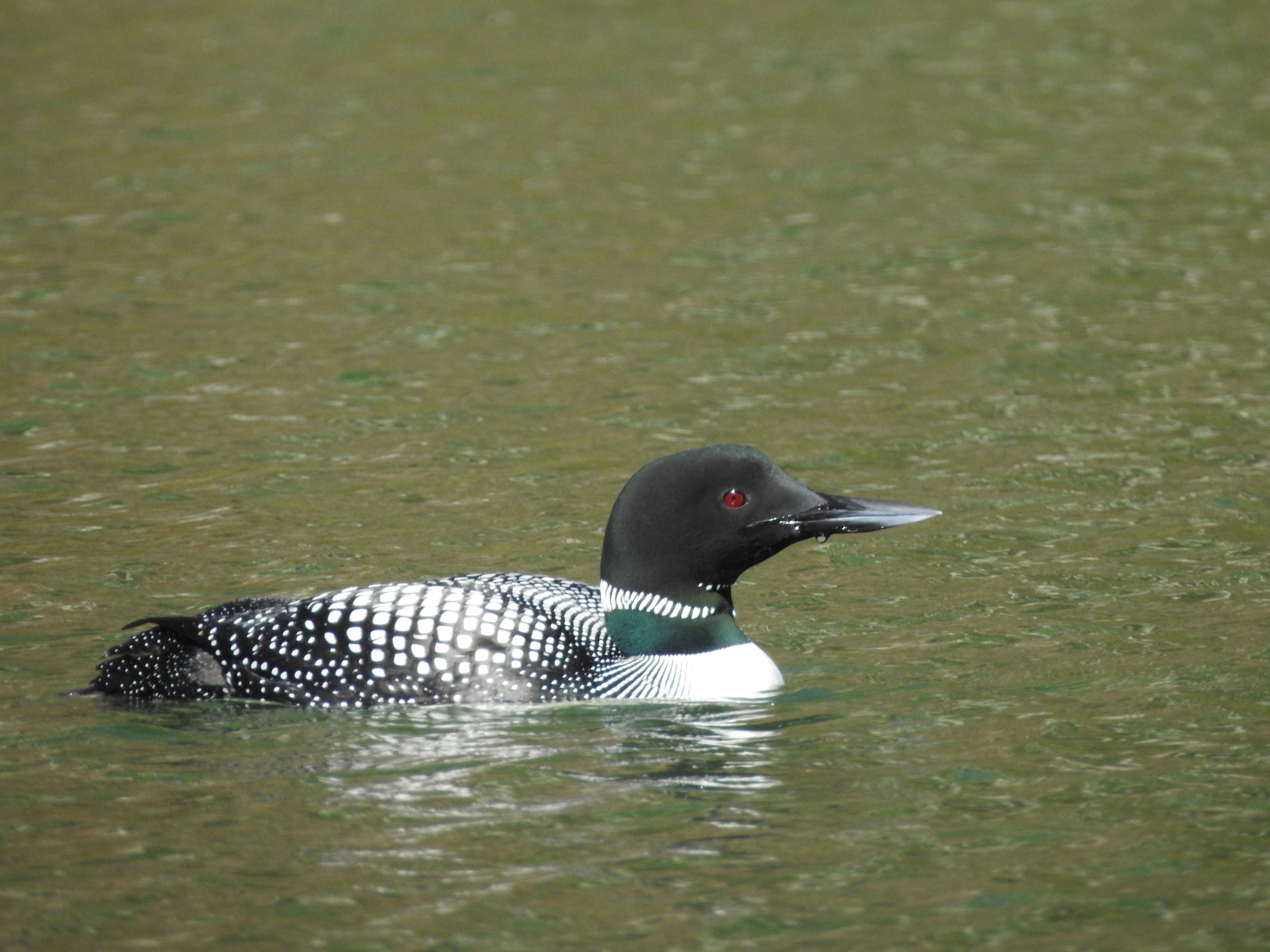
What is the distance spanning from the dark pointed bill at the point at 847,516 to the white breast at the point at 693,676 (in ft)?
1.37

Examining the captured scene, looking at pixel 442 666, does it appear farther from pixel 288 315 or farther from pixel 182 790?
pixel 288 315

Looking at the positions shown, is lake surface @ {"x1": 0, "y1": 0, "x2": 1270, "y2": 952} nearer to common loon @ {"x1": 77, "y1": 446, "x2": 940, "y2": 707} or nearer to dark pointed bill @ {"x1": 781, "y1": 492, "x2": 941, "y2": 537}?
common loon @ {"x1": 77, "y1": 446, "x2": 940, "y2": 707}

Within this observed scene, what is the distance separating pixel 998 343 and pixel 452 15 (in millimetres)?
9211

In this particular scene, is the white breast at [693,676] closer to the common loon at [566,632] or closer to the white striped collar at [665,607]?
the common loon at [566,632]

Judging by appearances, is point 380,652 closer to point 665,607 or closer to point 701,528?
point 665,607

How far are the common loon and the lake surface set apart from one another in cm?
9

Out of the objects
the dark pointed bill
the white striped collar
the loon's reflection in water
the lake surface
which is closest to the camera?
the lake surface

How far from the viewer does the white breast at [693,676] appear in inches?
223

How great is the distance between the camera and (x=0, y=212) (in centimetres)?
1202

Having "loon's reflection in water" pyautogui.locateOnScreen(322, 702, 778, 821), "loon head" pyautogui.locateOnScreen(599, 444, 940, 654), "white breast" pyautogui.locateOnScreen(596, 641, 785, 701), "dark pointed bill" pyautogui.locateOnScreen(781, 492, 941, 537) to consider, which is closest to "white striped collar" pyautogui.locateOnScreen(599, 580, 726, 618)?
"loon head" pyautogui.locateOnScreen(599, 444, 940, 654)

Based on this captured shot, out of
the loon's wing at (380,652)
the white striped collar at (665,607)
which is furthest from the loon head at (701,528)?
the loon's wing at (380,652)

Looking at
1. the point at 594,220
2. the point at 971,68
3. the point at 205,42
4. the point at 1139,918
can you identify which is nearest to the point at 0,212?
the point at 594,220

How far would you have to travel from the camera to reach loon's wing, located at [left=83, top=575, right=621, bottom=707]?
557 cm

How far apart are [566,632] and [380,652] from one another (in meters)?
0.55
